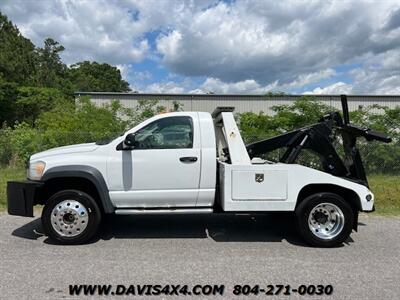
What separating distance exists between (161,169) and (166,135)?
1.71 feet

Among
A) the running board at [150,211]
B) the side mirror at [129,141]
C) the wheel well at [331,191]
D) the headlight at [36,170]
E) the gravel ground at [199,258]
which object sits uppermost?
the side mirror at [129,141]

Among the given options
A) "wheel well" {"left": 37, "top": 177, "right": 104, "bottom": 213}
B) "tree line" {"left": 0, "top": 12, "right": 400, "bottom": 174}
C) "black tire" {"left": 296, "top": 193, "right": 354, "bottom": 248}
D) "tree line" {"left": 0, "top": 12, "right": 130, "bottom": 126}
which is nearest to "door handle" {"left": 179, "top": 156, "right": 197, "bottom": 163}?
"wheel well" {"left": 37, "top": 177, "right": 104, "bottom": 213}

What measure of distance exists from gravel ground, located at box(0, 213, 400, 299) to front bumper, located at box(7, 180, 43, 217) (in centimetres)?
48

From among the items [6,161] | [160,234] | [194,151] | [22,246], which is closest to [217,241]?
[160,234]

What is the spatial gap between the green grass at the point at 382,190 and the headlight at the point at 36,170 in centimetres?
326

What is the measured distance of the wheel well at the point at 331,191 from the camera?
6.61 meters

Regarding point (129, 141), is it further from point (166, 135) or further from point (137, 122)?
point (137, 122)

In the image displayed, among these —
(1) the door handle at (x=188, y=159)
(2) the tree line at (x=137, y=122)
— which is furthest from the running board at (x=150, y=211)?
(2) the tree line at (x=137, y=122)

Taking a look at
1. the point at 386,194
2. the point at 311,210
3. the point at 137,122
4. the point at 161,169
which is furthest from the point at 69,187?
the point at 137,122

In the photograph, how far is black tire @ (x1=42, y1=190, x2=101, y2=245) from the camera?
635 cm

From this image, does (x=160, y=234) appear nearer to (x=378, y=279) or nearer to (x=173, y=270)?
(x=173, y=270)

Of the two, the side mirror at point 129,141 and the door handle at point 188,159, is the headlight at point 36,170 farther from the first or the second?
the door handle at point 188,159

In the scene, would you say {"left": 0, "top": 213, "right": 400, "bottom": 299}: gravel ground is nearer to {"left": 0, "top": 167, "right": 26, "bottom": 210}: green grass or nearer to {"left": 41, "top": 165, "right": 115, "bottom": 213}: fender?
{"left": 41, "top": 165, "right": 115, "bottom": 213}: fender

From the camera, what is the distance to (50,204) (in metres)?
6.38
